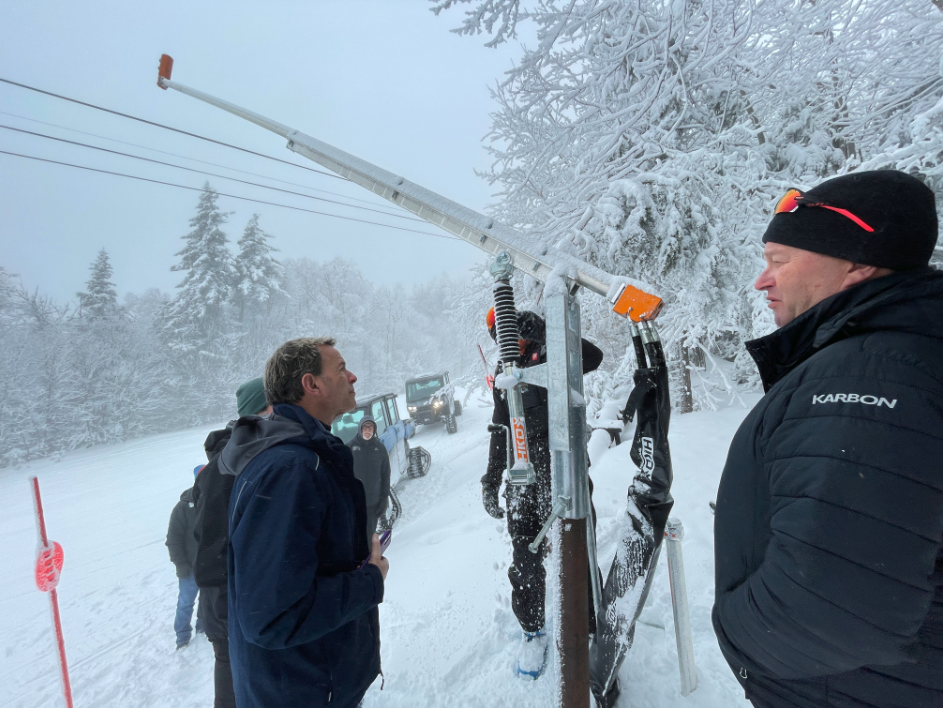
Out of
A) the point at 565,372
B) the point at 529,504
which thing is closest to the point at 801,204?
the point at 565,372

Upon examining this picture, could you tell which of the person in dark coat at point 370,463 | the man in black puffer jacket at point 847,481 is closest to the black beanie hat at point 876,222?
the man in black puffer jacket at point 847,481

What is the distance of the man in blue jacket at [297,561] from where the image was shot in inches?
53.8

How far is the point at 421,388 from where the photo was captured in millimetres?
17766

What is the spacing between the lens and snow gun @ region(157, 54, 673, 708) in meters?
1.75

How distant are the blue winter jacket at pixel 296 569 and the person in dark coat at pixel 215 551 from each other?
22.4 inches

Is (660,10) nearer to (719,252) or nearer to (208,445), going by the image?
(719,252)

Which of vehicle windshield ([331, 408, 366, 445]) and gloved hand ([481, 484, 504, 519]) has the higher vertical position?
gloved hand ([481, 484, 504, 519])

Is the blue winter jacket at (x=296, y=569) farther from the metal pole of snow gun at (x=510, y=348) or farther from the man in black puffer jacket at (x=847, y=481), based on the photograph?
the man in black puffer jacket at (x=847, y=481)

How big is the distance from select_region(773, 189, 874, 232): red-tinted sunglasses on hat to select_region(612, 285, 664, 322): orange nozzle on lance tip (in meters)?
0.51

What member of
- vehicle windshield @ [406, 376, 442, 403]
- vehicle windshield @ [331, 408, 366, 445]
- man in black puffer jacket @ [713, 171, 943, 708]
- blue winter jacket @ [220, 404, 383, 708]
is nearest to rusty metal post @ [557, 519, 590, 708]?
man in black puffer jacket @ [713, 171, 943, 708]

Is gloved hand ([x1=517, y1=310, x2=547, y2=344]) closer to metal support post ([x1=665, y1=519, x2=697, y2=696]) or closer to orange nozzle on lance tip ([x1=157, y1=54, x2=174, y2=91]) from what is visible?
metal support post ([x1=665, y1=519, x2=697, y2=696])

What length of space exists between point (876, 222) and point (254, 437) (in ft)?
7.36

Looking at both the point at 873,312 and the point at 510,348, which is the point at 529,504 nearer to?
the point at 510,348

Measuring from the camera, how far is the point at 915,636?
90cm
